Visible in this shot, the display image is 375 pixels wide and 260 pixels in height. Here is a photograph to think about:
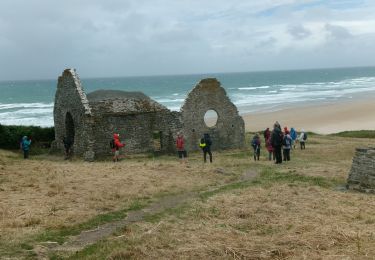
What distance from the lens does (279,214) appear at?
11805mm

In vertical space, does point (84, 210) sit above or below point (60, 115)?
below

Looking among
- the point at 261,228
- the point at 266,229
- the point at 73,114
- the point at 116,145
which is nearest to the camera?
the point at 266,229

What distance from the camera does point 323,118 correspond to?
54.1m

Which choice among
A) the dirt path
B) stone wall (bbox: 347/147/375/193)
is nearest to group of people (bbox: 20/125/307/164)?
stone wall (bbox: 347/147/375/193)

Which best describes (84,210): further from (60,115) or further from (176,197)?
(60,115)

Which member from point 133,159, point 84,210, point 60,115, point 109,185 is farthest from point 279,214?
point 60,115

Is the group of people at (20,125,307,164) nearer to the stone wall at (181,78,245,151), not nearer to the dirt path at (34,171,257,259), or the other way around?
the stone wall at (181,78,245,151)

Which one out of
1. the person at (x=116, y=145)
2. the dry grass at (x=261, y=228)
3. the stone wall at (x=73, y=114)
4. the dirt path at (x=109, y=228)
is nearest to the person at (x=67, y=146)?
the stone wall at (x=73, y=114)

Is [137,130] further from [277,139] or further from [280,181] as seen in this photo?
[280,181]

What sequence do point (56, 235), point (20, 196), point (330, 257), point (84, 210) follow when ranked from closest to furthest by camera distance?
point (330, 257) < point (56, 235) < point (84, 210) < point (20, 196)

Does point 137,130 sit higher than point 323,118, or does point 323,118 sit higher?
point 323,118

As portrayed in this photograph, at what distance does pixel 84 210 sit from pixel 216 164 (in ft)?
32.2

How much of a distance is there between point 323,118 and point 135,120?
33.9m

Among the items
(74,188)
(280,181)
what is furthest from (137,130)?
(280,181)
